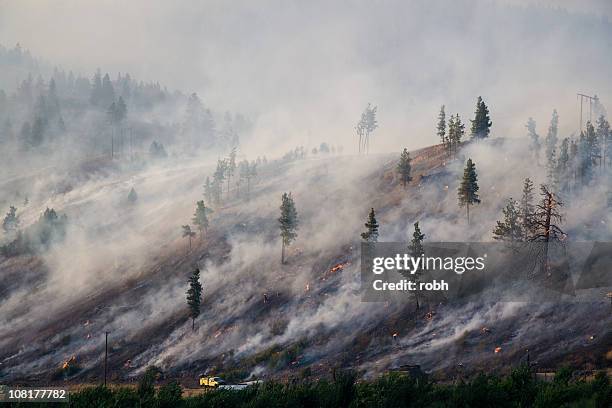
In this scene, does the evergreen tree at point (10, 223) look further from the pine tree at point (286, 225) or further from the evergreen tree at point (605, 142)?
the evergreen tree at point (605, 142)

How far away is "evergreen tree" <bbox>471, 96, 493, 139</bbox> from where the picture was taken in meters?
131

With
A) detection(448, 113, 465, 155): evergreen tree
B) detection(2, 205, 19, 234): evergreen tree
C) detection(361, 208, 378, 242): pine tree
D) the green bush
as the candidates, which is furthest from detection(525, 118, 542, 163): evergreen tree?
detection(2, 205, 19, 234): evergreen tree

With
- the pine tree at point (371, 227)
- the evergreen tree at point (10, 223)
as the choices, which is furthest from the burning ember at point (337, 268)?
the evergreen tree at point (10, 223)

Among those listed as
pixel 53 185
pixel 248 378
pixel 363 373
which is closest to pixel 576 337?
pixel 363 373

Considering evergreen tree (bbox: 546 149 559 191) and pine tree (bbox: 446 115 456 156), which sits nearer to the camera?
evergreen tree (bbox: 546 149 559 191)

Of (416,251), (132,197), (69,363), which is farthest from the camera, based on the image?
(132,197)

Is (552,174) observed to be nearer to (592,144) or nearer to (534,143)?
(592,144)

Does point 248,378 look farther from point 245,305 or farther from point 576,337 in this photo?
point 576,337

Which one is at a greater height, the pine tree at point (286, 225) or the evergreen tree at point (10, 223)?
the pine tree at point (286, 225)

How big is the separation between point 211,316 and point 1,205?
10514 centimetres

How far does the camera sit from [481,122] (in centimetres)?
13112

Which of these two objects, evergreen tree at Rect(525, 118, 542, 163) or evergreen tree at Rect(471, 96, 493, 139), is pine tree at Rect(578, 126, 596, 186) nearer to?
evergreen tree at Rect(525, 118, 542, 163)

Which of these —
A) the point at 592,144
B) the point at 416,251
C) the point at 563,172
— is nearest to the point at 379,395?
the point at 416,251

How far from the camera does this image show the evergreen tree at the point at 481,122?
131m
